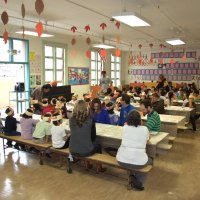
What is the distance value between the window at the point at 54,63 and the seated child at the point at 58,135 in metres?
5.78

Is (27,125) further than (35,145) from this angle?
Yes

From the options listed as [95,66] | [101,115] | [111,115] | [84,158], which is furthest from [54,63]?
[84,158]

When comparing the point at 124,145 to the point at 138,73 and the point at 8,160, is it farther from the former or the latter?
the point at 138,73

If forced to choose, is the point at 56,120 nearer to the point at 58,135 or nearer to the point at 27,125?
the point at 58,135

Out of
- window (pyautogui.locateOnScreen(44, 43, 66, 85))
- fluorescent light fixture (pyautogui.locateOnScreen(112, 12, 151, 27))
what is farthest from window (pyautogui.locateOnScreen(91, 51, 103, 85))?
fluorescent light fixture (pyautogui.locateOnScreen(112, 12, 151, 27))

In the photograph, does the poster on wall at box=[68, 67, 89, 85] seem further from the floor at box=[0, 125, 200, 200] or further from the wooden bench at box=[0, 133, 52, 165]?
the floor at box=[0, 125, 200, 200]

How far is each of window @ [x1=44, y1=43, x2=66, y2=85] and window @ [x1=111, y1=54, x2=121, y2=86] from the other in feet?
16.9

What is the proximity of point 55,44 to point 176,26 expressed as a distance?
4615 mm

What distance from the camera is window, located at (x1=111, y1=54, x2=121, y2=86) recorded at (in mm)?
15284

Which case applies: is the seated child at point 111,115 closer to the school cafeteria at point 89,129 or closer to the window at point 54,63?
the school cafeteria at point 89,129

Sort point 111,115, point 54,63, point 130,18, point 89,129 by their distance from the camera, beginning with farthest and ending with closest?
point 54,63 → point 111,115 → point 130,18 → point 89,129

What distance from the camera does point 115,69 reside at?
1569 cm

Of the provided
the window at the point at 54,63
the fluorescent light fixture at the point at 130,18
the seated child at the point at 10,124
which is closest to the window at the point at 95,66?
the window at the point at 54,63

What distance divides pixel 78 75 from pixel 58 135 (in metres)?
7.49
